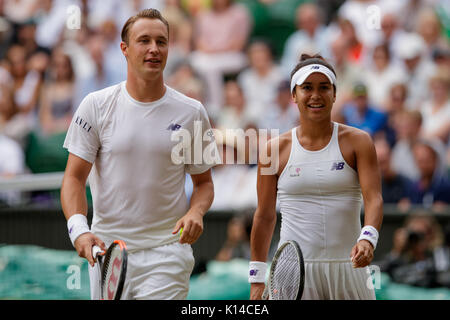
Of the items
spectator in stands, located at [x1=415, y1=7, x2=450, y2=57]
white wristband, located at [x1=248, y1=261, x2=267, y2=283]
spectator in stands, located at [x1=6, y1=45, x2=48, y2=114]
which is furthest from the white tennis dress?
spectator in stands, located at [x1=6, y1=45, x2=48, y2=114]

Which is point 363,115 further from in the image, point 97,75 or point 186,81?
point 97,75

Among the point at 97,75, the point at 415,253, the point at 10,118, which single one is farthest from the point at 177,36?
the point at 415,253

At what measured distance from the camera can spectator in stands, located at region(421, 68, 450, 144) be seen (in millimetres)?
9859

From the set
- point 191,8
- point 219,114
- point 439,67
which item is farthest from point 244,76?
point 439,67

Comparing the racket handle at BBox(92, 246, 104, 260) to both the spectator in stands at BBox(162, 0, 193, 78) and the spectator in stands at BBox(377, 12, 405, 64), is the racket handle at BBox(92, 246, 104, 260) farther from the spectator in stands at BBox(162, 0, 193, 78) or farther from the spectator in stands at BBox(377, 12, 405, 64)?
the spectator in stands at BBox(162, 0, 193, 78)

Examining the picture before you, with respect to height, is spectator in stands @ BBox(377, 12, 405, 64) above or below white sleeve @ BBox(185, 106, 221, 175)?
above

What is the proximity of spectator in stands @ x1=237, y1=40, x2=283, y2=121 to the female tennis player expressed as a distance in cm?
630

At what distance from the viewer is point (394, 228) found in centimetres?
878

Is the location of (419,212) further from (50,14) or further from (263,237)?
(50,14)

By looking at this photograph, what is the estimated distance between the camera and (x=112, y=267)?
3984mm

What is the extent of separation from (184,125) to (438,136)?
5924mm

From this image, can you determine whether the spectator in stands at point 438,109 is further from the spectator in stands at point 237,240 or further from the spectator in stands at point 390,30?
the spectator in stands at point 237,240

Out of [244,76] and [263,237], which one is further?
[244,76]
